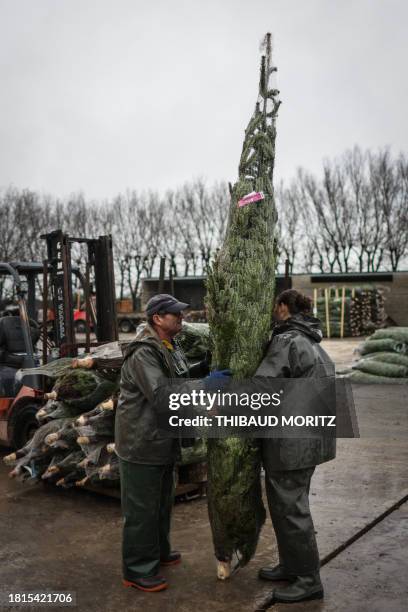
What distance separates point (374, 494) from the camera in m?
6.05

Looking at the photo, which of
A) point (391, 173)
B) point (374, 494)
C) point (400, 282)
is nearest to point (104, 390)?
point (374, 494)

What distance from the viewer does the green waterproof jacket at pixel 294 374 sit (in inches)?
146

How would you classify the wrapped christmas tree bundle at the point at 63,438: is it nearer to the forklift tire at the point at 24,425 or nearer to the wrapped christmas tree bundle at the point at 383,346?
the forklift tire at the point at 24,425

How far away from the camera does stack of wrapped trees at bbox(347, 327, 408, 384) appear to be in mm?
13977

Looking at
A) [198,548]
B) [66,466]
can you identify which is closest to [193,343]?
[66,466]

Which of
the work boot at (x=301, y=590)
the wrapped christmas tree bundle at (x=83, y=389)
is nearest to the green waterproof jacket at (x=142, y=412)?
the work boot at (x=301, y=590)

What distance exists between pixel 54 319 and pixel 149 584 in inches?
181

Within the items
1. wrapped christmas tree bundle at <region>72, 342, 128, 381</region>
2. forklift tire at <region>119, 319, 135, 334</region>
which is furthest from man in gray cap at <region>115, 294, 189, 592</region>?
forklift tire at <region>119, 319, 135, 334</region>

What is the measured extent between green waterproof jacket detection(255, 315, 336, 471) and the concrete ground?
0.87 m

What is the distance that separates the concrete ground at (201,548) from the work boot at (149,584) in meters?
0.05

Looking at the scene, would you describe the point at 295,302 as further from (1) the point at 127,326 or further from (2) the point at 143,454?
(1) the point at 127,326

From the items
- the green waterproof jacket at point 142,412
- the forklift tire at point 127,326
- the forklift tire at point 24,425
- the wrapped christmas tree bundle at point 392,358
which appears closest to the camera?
the green waterproof jacket at point 142,412

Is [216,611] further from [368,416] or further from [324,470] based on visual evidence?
[368,416]

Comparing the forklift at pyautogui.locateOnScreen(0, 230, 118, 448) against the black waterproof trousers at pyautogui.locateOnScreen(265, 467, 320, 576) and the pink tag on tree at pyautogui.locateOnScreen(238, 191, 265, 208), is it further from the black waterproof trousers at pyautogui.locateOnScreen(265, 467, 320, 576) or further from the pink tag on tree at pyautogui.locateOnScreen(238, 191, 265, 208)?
the black waterproof trousers at pyautogui.locateOnScreen(265, 467, 320, 576)
